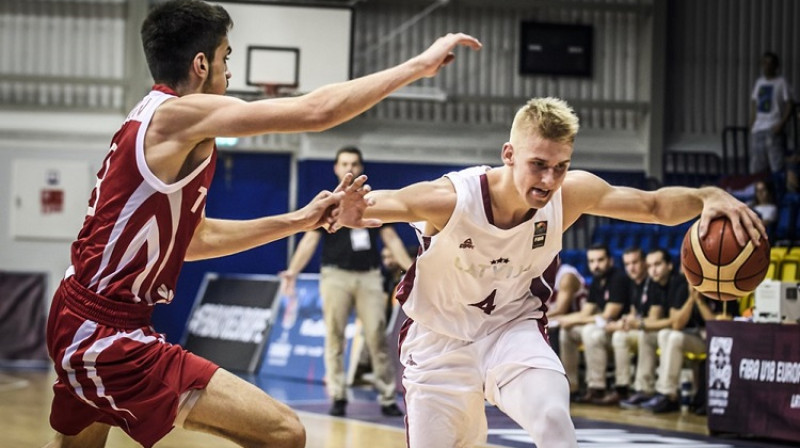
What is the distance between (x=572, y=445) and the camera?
13.6ft

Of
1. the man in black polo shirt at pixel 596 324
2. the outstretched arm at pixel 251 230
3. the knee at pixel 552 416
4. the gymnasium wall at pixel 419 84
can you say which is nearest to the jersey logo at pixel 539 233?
the knee at pixel 552 416

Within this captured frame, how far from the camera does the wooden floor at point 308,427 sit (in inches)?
309

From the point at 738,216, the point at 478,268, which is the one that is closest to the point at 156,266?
the point at 478,268

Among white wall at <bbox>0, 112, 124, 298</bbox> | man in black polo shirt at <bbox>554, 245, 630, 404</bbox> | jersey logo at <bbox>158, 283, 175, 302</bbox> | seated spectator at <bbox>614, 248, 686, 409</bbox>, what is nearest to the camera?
jersey logo at <bbox>158, 283, 175, 302</bbox>

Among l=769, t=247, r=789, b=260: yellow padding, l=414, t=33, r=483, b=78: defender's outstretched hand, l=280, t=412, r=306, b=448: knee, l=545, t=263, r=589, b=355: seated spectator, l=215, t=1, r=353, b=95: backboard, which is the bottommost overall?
l=545, t=263, r=589, b=355: seated spectator

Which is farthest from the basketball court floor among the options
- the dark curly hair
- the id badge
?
the dark curly hair

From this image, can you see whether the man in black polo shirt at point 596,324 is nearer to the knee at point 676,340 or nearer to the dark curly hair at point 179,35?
the knee at point 676,340

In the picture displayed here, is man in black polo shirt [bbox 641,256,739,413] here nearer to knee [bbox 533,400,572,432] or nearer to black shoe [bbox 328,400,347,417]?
black shoe [bbox 328,400,347,417]

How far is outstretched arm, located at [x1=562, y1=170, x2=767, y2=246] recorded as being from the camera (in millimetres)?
4457

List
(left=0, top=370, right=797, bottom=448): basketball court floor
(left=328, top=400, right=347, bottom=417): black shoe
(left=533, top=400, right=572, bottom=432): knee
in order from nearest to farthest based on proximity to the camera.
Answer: (left=533, top=400, right=572, bottom=432): knee < (left=0, top=370, right=797, bottom=448): basketball court floor < (left=328, top=400, right=347, bottom=417): black shoe

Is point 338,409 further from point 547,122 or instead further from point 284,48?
point 284,48

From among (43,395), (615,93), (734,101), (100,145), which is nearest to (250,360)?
(43,395)

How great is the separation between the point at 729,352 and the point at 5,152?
11.8m

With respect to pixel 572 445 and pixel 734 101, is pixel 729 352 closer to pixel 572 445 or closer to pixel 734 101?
pixel 572 445
